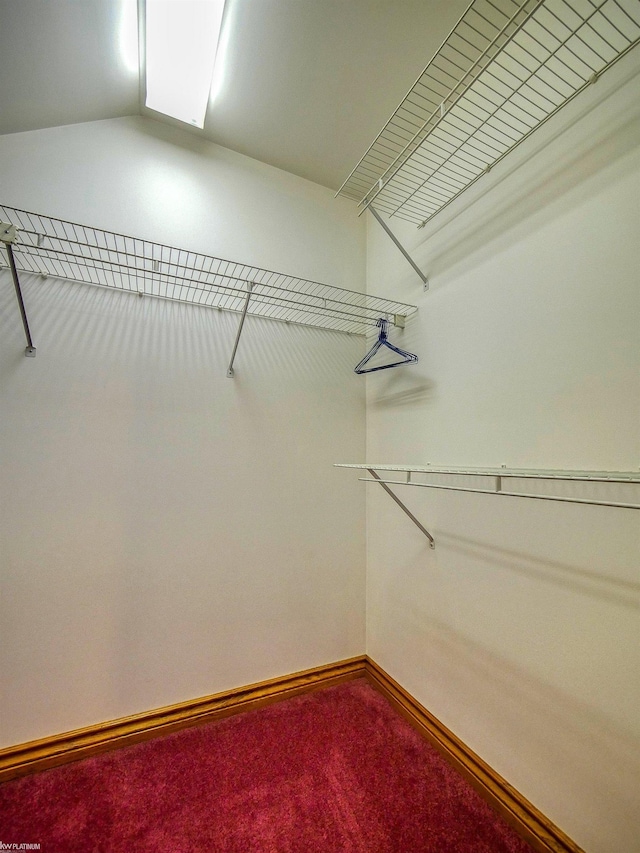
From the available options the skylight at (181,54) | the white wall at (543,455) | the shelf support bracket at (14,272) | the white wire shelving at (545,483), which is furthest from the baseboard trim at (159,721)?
the skylight at (181,54)

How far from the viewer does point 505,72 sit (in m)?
1.31

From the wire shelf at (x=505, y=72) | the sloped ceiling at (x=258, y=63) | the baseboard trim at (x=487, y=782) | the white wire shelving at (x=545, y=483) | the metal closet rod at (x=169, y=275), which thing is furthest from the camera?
the metal closet rod at (x=169, y=275)

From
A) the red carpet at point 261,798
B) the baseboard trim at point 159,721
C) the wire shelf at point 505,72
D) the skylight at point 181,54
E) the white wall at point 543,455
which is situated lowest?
the red carpet at point 261,798

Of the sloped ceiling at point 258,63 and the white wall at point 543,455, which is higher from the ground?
the sloped ceiling at point 258,63

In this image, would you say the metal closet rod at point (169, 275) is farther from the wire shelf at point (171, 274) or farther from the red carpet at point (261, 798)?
the red carpet at point (261, 798)

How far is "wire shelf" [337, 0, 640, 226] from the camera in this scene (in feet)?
2.85

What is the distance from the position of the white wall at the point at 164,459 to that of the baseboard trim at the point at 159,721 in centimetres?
4

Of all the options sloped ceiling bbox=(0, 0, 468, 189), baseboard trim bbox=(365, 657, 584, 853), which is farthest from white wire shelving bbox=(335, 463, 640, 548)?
sloped ceiling bbox=(0, 0, 468, 189)

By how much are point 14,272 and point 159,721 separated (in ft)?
5.97

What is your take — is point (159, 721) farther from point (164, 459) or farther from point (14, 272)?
point (14, 272)

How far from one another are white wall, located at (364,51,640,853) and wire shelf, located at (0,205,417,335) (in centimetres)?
53

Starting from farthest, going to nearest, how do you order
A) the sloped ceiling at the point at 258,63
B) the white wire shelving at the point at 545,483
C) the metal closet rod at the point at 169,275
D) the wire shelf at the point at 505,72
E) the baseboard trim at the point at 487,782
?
the metal closet rod at the point at 169,275
the sloped ceiling at the point at 258,63
the baseboard trim at the point at 487,782
the wire shelf at the point at 505,72
the white wire shelving at the point at 545,483

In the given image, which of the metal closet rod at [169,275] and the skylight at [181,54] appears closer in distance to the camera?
the skylight at [181,54]

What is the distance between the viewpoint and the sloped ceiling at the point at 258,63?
3.85 feet
